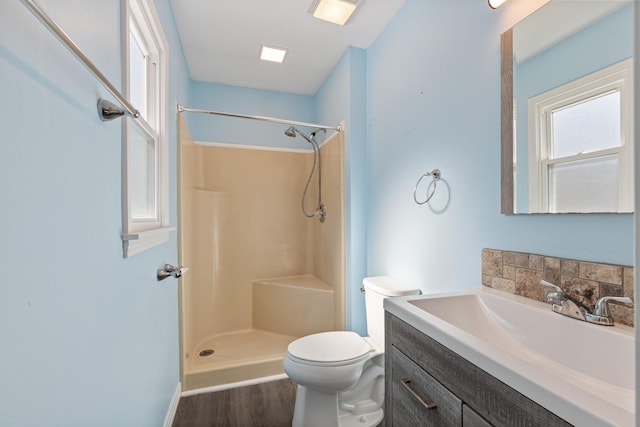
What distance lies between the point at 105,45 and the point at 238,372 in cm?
200

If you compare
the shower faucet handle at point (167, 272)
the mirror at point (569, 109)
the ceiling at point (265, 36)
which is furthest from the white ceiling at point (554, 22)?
the shower faucet handle at point (167, 272)

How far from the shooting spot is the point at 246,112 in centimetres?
296

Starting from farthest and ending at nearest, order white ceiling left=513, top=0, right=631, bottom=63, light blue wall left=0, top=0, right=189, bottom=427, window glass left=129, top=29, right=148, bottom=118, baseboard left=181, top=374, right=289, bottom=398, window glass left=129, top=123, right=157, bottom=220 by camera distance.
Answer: baseboard left=181, top=374, right=289, bottom=398, window glass left=129, top=29, right=148, bottom=118, window glass left=129, top=123, right=157, bottom=220, white ceiling left=513, top=0, right=631, bottom=63, light blue wall left=0, top=0, right=189, bottom=427

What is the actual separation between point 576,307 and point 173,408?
2.02 meters

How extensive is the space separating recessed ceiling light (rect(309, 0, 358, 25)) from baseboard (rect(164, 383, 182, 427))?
8.46 ft

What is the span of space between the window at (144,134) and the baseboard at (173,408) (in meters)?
1.00

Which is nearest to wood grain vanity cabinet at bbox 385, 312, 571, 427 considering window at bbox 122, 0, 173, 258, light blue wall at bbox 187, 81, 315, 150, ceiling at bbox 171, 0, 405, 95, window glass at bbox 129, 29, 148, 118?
window at bbox 122, 0, 173, 258

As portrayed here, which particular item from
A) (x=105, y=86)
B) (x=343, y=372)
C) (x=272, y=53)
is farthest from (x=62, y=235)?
(x=272, y=53)

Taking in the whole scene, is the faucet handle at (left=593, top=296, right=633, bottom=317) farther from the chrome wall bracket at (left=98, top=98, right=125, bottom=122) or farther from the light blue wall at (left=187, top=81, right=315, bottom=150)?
the light blue wall at (left=187, top=81, right=315, bottom=150)

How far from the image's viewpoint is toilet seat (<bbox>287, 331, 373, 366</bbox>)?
1346 mm

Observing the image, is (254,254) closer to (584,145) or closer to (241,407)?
(241,407)

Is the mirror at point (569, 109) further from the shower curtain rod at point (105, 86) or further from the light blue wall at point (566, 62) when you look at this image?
the shower curtain rod at point (105, 86)

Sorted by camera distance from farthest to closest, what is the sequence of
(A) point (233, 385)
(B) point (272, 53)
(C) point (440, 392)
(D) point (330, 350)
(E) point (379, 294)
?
(B) point (272, 53) → (A) point (233, 385) → (E) point (379, 294) → (D) point (330, 350) → (C) point (440, 392)

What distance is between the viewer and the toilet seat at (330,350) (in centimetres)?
135
